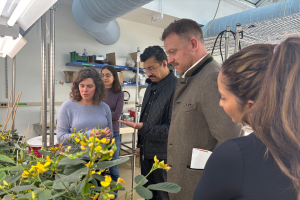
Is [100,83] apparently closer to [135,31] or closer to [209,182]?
[209,182]

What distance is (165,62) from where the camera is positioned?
172 centimetres

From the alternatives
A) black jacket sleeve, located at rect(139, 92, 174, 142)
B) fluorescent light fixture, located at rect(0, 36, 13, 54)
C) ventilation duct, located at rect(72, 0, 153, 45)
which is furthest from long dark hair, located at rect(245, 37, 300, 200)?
ventilation duct, located at rect(72, 0, 153, 45)

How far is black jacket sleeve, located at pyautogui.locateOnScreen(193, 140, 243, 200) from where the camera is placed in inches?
18.1

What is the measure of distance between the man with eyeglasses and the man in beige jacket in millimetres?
405

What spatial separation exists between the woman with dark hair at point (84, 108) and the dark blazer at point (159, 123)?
29 centimetres

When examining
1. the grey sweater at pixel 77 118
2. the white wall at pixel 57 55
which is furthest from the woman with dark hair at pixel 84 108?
the white wall at pixel 57 55

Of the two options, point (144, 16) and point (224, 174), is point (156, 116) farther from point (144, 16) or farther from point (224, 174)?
point (144, 16)

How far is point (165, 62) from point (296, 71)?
130 centimetres

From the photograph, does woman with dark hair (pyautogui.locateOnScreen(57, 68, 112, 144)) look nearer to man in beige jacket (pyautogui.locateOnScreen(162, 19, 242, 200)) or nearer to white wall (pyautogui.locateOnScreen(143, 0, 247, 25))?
man in beige jacket (pyautogui.locateOnScreen(162, 19, 242, 200))

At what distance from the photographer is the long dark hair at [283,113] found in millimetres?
449

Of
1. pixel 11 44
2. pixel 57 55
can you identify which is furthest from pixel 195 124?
pixel 57 55

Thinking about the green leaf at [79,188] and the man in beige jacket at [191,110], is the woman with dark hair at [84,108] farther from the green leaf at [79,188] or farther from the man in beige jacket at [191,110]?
the green leaf at [79,188]

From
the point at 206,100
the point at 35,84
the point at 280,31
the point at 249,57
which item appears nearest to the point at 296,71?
the point at 249,57

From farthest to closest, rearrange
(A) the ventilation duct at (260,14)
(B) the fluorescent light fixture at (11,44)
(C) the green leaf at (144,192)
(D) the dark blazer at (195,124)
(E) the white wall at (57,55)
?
(E) the white wall at (57,55) → (A) the ventilation duct at (260,14) → (B) the fluorescent light fixture at (11,44) → (D) the dark blazer at (195,124) → (C) the green leaf at (144,192)
